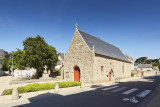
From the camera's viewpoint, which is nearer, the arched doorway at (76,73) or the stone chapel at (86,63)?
the stone chapel at (86,63)

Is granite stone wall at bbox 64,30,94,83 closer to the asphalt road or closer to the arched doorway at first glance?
the arched doorway

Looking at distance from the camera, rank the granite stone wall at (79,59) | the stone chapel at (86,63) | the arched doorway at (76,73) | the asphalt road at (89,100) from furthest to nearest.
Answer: the arched doorway at (76,73) → the granite stone wall at (79,59) → the stone chapel at (86,63) → the asphalt road at (89,100)

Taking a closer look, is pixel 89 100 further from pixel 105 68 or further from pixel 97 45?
pixel 97 45

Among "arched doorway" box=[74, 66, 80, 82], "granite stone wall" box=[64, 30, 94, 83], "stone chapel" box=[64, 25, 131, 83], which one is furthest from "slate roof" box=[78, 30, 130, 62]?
"arched doorway" box=[74, 66, 80, 82]

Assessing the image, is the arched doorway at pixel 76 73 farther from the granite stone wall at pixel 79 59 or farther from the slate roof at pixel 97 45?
the slate roof at pixel 97 45

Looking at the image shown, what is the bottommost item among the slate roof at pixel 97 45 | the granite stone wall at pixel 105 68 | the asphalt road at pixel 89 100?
the asphalt road at pixel 89 100

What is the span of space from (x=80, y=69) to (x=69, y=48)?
5046mm

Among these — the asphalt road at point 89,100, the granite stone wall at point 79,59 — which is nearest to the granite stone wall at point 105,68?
the granite stone wall at point 79,59

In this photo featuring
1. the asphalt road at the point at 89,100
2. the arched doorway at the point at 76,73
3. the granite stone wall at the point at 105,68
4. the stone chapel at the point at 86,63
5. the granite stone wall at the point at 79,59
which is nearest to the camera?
the asphalt road at the point at 89,100

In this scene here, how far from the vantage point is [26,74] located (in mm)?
29000

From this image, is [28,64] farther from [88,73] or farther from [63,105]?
[63,105]

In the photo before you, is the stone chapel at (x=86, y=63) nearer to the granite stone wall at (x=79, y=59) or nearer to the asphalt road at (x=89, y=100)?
the granite stone wall at (x=79, y=59)

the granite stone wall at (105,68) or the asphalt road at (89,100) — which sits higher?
the granite stone wall at (105,68)

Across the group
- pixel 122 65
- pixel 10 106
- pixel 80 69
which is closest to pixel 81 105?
pixel 10 106
